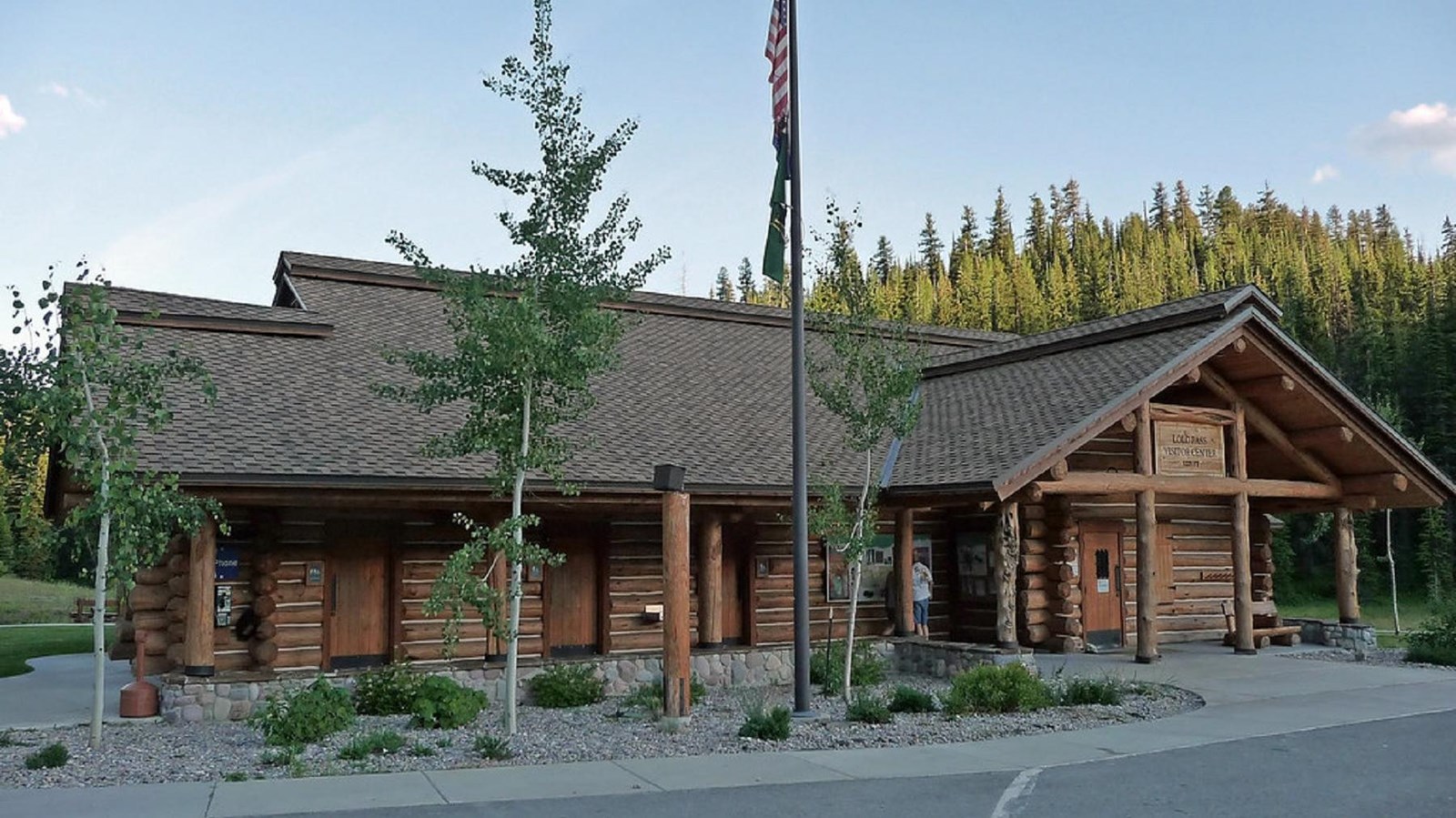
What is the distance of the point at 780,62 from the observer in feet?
48.6

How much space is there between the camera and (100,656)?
39.5 ft

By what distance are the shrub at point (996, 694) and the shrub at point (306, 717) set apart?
7.03m

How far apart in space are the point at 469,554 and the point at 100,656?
3760 mm

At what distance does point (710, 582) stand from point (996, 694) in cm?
489

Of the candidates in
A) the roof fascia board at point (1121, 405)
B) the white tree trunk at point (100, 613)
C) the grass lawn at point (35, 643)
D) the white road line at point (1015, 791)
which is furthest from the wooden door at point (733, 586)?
the grass lawn at point (35, 643)

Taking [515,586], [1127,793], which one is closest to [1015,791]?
[1127,793]

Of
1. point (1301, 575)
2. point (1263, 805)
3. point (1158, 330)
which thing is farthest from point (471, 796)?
point (1301, 575)

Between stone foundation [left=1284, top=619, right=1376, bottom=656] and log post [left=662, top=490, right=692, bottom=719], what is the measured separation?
13.9 metres

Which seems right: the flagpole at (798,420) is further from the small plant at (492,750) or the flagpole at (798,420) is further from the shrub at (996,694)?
the small plant at (492,750)

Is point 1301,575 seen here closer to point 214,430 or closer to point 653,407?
point 653,407

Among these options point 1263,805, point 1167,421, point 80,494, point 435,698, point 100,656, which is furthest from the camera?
point 1167,421

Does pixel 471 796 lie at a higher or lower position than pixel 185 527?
lower

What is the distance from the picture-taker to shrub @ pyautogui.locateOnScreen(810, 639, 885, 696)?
16.6m

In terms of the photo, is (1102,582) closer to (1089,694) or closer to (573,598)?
(1089,694)
